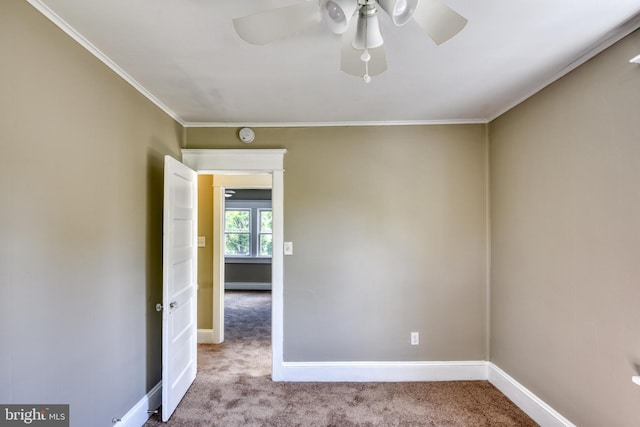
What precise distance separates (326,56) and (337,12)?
2.43 feet

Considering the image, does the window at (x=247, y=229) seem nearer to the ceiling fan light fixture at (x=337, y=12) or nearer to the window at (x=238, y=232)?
the window at (x=238, y=232)

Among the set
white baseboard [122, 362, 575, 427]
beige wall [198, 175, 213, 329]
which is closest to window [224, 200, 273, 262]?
beige wall [198, 175, 213, 329]

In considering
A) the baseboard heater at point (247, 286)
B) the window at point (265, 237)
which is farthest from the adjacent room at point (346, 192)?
the window at point (265, 237)

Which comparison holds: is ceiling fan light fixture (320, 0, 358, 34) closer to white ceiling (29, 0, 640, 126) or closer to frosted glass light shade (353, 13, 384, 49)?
frosted glass light shade (353, 13, 384, 49)

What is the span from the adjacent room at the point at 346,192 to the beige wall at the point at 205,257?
0.04 meters

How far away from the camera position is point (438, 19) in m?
1.10

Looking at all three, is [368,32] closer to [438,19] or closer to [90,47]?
[438,19]

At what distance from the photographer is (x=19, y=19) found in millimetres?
1279

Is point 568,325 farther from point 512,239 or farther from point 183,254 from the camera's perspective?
point 183,254

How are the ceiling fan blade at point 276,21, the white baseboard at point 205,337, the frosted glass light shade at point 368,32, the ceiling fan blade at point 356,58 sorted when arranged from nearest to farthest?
the ceiling fan blade at point 276,21 < the frosted glass light shade at point 368,32 < the ceiling fan blade at point 356,58 < the white baseboard at point 205,337

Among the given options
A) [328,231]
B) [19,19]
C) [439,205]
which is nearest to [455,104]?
[439,205]

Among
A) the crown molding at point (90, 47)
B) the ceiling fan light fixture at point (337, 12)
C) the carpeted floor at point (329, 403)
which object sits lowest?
the carpeted floor at point (329, 403)

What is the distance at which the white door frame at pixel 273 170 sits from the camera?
287 centimetres

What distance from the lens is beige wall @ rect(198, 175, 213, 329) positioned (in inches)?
149
